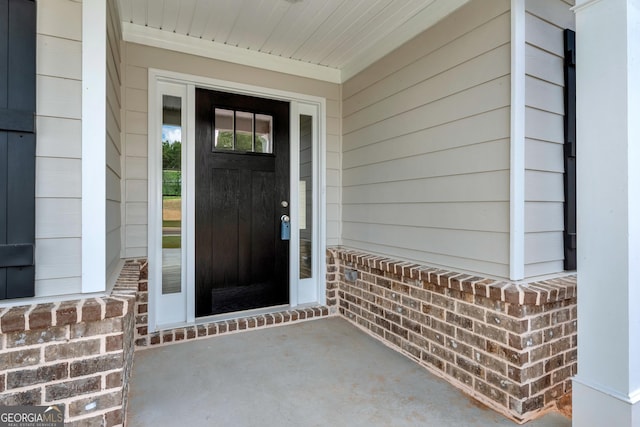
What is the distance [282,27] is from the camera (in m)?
2.69

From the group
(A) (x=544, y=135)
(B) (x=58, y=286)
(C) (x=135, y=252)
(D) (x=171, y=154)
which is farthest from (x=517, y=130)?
(C) (x=135, y=252)

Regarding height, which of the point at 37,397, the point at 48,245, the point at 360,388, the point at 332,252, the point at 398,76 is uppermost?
the point at 398,76

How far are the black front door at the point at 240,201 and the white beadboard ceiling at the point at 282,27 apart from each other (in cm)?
42

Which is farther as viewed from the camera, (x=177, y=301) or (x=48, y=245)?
(x=177, y=301)

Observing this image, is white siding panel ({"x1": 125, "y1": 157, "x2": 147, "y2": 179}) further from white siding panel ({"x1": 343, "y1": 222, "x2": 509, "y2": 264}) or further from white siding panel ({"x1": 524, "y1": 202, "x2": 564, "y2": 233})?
white siding panel ({"x1": 524, "y1": 202, "x2": 564, "y2": 233})

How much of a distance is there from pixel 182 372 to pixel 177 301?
0.74 meters

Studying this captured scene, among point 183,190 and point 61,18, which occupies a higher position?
point 61,18

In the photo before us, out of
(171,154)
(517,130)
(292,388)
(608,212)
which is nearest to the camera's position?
(608,212)

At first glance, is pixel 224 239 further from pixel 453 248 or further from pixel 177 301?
pixel 453 248

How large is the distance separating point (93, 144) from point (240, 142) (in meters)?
1.60

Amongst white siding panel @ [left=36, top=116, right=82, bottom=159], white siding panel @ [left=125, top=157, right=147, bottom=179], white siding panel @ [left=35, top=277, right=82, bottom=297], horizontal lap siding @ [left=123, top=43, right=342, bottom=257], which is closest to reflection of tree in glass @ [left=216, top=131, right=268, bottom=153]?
horizontal lap siding @ [left=123, top=43, right=342, bottom=257]

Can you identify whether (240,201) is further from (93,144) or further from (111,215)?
(93,144)

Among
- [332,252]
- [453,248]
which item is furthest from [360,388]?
[332,252]

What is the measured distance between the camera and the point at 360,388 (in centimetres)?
208
